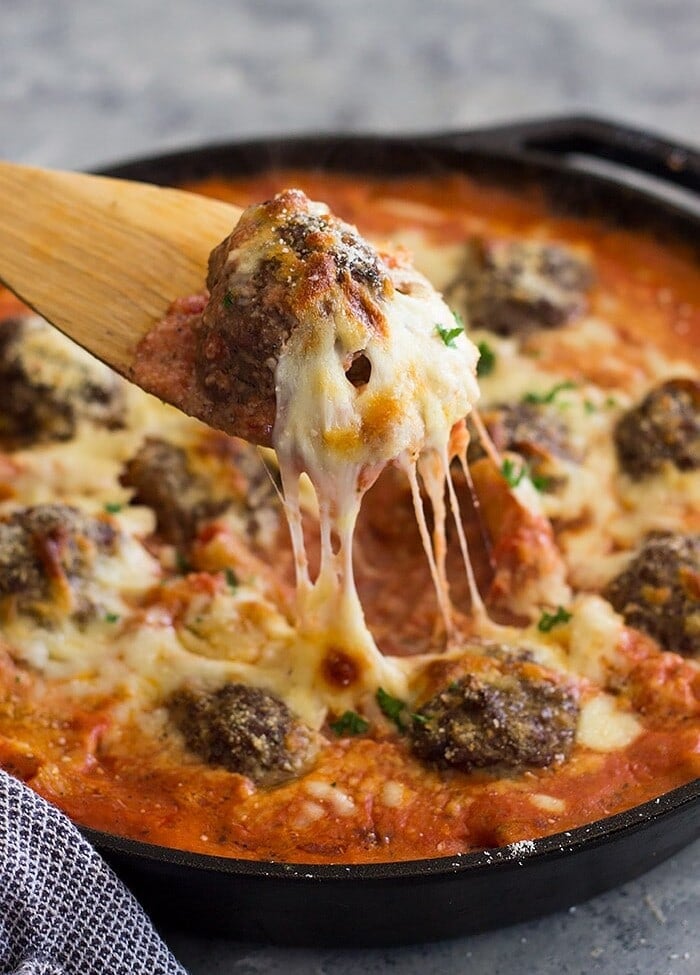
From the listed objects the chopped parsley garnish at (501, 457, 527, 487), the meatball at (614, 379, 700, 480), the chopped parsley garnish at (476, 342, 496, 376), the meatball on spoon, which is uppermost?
the meatball on spoon

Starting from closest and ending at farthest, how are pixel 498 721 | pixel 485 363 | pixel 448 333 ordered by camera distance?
pixel 448 333 < pixel 498 721 < pixel 485 363

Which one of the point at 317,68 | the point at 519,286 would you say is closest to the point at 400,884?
the point at 519,286

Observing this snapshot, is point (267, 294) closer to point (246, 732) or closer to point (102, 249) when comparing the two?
point (102, 249)

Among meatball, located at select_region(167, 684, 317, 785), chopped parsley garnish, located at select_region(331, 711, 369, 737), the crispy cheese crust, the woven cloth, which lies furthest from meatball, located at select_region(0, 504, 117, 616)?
chopped parsley garnish, located at select_region(331, 711, 369, 737)

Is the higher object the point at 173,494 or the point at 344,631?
→ the point at 344,631

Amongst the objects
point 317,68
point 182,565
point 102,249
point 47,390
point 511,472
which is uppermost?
point 102,249

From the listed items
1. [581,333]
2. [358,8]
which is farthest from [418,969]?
[358,8]

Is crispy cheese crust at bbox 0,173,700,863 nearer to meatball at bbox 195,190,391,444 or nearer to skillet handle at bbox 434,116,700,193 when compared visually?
meatball at bbox 195,190,391,444

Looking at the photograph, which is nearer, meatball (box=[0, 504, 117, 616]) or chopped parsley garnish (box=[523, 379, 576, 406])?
meatball (box=[0, 504, 117, 616])
